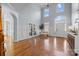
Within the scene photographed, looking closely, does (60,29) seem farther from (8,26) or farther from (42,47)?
(8,26)

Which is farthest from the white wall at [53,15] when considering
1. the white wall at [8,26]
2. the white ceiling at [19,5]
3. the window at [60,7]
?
the white wall at [8,26]

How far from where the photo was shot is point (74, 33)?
8.69 feet

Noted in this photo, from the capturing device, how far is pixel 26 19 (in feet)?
8.63

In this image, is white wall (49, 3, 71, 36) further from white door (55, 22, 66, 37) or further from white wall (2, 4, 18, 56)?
white wall (2, 4, 18, 56)

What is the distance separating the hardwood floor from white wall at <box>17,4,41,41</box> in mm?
180

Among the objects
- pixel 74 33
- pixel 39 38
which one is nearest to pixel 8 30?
pixel 39 38

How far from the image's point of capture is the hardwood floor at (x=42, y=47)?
8.48 feet

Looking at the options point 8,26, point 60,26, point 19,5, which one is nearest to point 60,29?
point 60,26

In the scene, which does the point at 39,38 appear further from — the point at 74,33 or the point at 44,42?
the point at 74,33

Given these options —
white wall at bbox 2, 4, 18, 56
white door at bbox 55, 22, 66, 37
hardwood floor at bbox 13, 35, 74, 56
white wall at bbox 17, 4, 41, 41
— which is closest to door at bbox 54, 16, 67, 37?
white door at bbox 55, 22, 66, 37

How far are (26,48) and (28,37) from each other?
27 centimetres

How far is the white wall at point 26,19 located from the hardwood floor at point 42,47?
180 millimetres

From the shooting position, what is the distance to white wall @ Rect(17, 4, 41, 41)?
2.61m

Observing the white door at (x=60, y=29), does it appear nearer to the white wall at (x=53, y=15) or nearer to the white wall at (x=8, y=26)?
the white wall at (x=53, y=15)
